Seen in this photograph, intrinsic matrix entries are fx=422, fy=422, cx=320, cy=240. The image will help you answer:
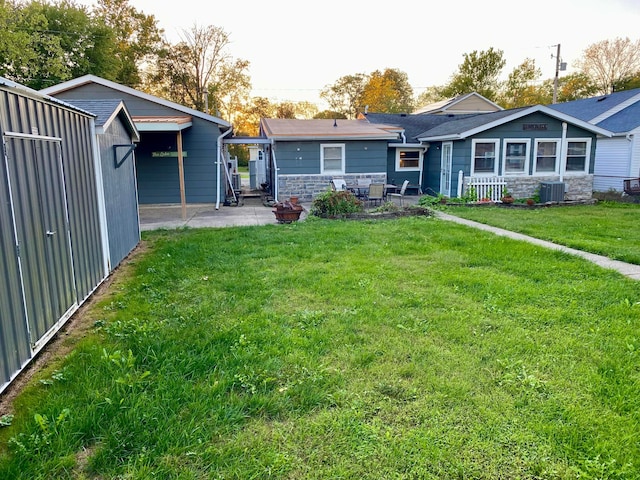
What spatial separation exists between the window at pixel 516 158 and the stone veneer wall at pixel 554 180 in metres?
0.27

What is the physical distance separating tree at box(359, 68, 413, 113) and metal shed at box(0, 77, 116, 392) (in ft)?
116

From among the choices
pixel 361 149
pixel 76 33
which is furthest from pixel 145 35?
pixel 361 149

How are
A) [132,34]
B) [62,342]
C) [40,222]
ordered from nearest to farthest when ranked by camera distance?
1. [40,222]
2. [62,342]
3. [132,34]

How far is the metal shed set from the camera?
290 cm

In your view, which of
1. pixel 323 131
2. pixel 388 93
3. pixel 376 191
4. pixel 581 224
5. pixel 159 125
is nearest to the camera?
pixel 581 224

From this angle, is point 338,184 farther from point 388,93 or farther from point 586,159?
point 388,93

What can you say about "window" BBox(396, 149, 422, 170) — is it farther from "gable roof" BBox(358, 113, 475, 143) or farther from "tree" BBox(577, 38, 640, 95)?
"tree" BBox(577, 38, 640, 95)

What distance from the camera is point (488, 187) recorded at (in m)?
13.8

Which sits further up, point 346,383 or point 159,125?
point 159,125

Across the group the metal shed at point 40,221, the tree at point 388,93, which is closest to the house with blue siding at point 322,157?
the metal shed at point 40,221

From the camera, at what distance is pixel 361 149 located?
584 inches

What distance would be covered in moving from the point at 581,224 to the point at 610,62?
33329 mm

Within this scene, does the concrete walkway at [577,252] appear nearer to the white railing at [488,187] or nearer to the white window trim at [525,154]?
the white railing at [488,187]

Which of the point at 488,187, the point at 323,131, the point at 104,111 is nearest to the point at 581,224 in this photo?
the point at 488,187
